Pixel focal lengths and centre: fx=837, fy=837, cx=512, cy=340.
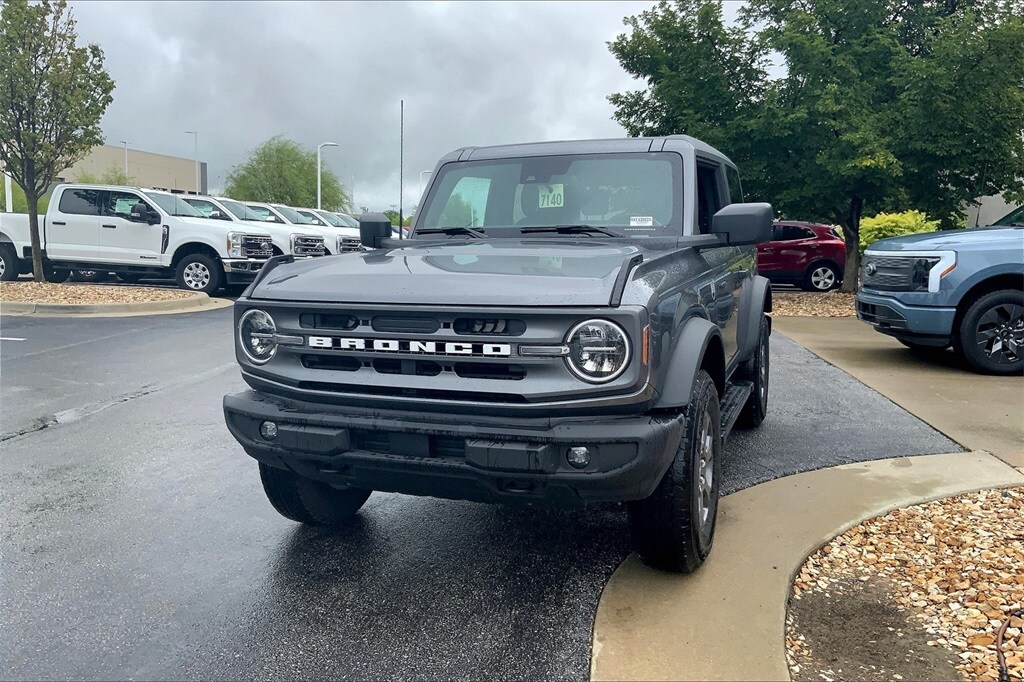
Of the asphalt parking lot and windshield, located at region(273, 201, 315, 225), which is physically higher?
windshield, located at region(273, 201, 315, 225)

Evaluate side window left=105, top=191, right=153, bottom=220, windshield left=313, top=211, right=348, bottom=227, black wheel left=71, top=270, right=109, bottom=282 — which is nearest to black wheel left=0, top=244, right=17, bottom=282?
black wheel left=71, top=270, right=109, bottom=282

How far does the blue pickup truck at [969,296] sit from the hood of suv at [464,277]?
17.9 feet

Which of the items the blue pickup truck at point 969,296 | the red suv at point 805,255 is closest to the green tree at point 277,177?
the red suv at point 805,255

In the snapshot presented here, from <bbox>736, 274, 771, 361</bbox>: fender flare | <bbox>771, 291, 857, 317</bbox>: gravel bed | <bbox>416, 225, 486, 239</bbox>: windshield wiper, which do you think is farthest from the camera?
<bbox>771, 291, 857, 317</bbox>: gravel bed

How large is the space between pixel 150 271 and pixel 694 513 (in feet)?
48.4

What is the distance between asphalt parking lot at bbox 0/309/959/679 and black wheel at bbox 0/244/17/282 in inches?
480

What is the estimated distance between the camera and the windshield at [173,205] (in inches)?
632

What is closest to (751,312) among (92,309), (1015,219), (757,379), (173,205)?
(757,379)

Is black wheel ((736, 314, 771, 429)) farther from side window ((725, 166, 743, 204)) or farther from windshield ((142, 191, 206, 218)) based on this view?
windshield ((142, 191, 206, 218))

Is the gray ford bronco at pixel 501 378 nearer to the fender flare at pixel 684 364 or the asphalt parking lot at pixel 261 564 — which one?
the fender flare at pixel 684 364

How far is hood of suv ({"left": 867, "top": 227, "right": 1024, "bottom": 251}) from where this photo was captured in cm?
796

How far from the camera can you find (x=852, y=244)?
659 inches

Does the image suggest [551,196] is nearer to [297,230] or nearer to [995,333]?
[995,333]

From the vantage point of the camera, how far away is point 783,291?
19.1 metres
